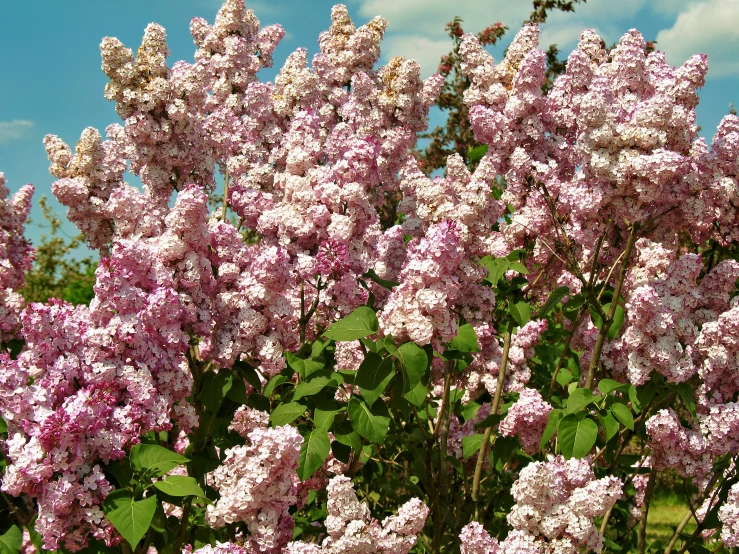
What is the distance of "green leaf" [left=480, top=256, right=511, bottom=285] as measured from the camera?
160 inches

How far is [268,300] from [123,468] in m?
1.12

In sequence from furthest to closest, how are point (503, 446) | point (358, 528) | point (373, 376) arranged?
point (503, 446), point (373, 376), point (358, 528)

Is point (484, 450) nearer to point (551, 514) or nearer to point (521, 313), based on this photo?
point (521, 313)

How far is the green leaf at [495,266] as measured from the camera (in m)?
4.07

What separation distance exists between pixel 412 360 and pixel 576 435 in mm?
958

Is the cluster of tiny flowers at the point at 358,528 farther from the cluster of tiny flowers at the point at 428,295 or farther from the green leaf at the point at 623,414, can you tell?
the green leaf at the point at 623,414

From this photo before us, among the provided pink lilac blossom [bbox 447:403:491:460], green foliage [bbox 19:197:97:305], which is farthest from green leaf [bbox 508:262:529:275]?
green foliage [bbox 19:197:97:305]

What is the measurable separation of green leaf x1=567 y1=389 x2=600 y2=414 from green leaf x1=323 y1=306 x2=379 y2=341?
3.46 feet

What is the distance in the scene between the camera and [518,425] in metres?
4.12

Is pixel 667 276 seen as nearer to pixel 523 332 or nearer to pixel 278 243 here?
pixel 523 332

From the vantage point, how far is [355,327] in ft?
10.8

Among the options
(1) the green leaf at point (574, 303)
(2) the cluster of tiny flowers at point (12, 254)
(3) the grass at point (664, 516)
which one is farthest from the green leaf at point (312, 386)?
(3) the grass at point (664, 516)

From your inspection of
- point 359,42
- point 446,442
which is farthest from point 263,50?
point 446,442

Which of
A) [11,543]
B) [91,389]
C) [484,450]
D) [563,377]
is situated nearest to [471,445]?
[484,450]
